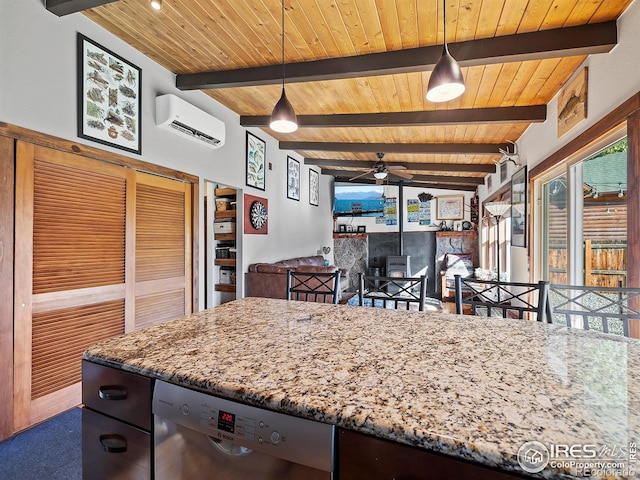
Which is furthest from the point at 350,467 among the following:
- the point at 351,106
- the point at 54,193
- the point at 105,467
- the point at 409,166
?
the point at 409,166

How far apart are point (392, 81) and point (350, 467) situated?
9.96 feet

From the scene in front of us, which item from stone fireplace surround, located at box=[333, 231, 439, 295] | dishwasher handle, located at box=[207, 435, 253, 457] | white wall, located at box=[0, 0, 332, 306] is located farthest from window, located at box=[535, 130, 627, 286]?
stone fireplace surround, located at box=[333, 231, 439, 295]

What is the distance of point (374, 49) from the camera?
236 cm

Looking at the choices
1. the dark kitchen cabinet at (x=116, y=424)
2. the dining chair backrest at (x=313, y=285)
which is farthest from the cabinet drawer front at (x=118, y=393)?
the dining chair backrest at (x=313, y=285)

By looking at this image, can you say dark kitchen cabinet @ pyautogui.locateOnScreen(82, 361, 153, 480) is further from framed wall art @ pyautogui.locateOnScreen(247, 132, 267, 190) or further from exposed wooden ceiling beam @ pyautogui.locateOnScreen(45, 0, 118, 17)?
framed wall art @ pyautogui.locateOnScreen(247, 132, 267, 190)

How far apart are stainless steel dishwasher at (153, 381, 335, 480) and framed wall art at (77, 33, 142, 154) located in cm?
234

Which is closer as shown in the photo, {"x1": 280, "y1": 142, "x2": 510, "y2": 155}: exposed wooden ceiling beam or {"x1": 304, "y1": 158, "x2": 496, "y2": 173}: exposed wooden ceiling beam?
{"x1": 280, "y1": 142, "x2": 510, "y2": 155}: exposed wooden ceiling beam

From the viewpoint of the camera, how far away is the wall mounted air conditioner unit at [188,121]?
282 centimetres

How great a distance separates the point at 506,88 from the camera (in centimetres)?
275

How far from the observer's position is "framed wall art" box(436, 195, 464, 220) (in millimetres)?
7353

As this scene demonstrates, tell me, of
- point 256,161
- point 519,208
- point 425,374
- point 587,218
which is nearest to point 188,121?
point 256,161

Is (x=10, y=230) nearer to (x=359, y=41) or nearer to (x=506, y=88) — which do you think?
(x=359, y=41)

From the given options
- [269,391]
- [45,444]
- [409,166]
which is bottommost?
[45,444]

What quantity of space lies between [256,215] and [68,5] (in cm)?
293
